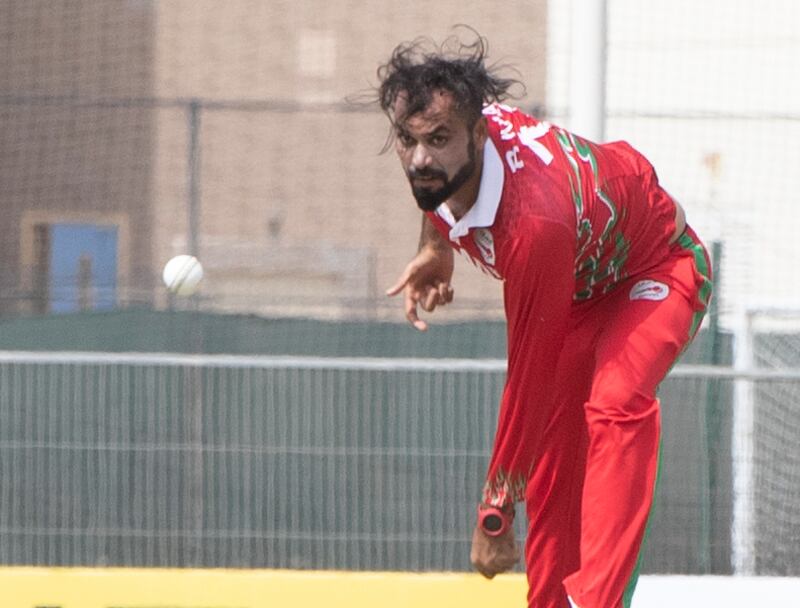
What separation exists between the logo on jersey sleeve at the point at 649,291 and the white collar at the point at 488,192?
558 millimetres

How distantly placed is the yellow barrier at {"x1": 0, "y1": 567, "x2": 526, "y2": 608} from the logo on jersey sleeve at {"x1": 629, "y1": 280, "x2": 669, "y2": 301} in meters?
1.39

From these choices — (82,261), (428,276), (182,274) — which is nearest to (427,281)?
(428,276)

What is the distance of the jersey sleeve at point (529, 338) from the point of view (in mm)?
3455

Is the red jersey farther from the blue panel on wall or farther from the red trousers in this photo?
the blue panel on wall

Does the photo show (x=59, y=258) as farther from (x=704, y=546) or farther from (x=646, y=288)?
(x=646, y=288)

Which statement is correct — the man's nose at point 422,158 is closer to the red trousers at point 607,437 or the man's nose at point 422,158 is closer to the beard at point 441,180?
the beard at point 441,180

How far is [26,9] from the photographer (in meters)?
14.1

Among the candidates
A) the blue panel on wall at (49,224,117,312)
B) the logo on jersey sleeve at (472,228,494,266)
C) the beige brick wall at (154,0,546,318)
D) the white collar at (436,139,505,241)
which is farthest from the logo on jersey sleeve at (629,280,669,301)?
the beige brick wall at (154,0,546,318)

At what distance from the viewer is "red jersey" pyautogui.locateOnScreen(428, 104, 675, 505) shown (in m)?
3.48

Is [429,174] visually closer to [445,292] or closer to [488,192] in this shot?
[488,192]

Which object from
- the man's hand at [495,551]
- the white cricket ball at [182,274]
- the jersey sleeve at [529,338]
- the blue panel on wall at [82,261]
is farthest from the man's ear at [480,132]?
the blue panel on wall at [82,261]

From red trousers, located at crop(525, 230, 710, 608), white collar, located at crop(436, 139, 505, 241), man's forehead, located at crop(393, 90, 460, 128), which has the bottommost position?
red trousers, located at crop(525, 230, 710, 608)

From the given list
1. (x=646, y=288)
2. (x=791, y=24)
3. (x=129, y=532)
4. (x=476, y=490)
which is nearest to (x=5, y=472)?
(x=129, y=532)

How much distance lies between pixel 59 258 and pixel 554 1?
4911mm
